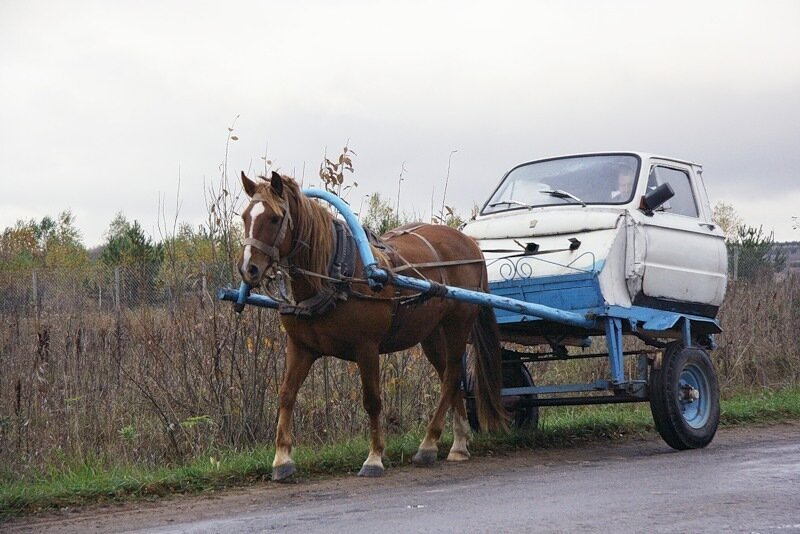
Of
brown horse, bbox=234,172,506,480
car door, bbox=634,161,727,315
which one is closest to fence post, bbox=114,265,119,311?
brown horse, bbox=234,172,506,480

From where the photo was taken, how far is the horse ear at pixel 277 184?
7597 millimetres

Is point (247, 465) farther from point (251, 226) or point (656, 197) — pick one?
point (656, 197)

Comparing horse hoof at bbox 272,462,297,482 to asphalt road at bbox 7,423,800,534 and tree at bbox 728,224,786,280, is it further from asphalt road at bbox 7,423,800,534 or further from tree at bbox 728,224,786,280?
tree at bbox 728,224,786,280

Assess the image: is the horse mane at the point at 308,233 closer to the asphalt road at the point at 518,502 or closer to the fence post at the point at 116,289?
the asphalt road at the point at 518,502

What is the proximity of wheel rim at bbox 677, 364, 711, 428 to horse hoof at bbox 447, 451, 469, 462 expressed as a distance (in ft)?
Answer: 6.48

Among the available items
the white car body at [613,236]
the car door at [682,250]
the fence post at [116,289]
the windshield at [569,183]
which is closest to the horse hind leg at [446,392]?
the white car body at [613,236]

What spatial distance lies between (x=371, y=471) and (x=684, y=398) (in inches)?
121

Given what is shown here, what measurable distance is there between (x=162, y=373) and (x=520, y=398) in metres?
3.30

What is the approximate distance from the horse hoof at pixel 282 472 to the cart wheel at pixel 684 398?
10.3ft

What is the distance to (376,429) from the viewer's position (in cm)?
831

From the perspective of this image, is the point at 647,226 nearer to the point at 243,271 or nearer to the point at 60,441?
the point at 243,271

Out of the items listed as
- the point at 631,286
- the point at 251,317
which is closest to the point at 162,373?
the point at 251,317

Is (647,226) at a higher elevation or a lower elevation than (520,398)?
higher

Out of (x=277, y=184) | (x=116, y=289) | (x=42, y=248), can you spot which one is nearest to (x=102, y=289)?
(x=116, y=289)
